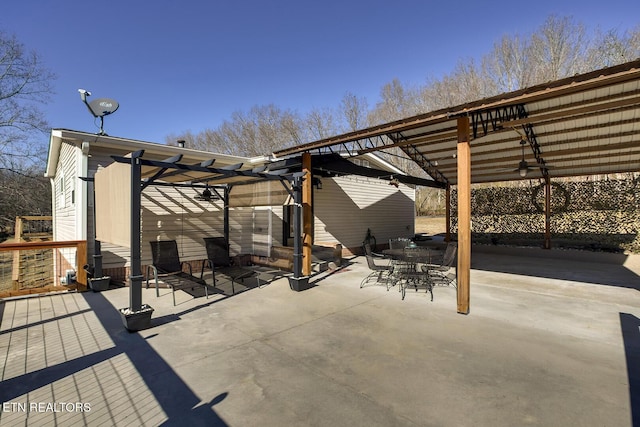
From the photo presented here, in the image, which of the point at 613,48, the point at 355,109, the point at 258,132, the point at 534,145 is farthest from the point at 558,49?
the point at 258,132

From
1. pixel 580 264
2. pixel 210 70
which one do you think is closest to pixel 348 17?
pixel 210 70

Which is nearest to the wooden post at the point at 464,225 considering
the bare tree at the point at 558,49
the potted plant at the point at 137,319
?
the potted plant at the point at 137,319

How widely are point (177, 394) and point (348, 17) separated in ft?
42.5

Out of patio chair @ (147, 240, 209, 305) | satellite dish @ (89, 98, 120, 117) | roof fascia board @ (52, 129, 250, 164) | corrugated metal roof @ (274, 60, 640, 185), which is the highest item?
satellite dish @ (89, 98, 120, 117)

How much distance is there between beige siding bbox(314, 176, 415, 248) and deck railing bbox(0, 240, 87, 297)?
20.0ft

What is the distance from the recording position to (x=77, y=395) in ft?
8.72

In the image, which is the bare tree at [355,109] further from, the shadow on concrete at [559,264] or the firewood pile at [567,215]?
the shadow on concrete at [559,264]

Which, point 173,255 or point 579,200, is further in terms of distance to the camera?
point 579,200

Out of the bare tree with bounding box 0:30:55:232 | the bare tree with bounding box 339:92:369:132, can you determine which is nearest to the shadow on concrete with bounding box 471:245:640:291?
the bare tree with bounding box 339:92:369:132

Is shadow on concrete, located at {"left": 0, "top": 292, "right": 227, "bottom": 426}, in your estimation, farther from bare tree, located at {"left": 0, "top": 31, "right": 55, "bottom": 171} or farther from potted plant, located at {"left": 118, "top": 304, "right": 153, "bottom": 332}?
bare tree, located at {"left": 0, "top": 31, "right": 55, "bottom": 171}

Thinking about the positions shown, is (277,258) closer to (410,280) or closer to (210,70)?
(410,280)

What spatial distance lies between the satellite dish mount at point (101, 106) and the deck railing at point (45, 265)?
2.86 meters

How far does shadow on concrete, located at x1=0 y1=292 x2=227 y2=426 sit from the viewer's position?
7.80ft

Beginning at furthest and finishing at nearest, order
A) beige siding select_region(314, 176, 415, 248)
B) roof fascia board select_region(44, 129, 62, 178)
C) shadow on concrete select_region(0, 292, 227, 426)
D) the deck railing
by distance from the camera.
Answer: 1. beige siding select_region(314, 176, 415, 248)
2. roof fascia board select_region(44, 129, 62, 178)
3. the deck railing
4. shadow on concrete select_region(0, 292, 227, 426)
